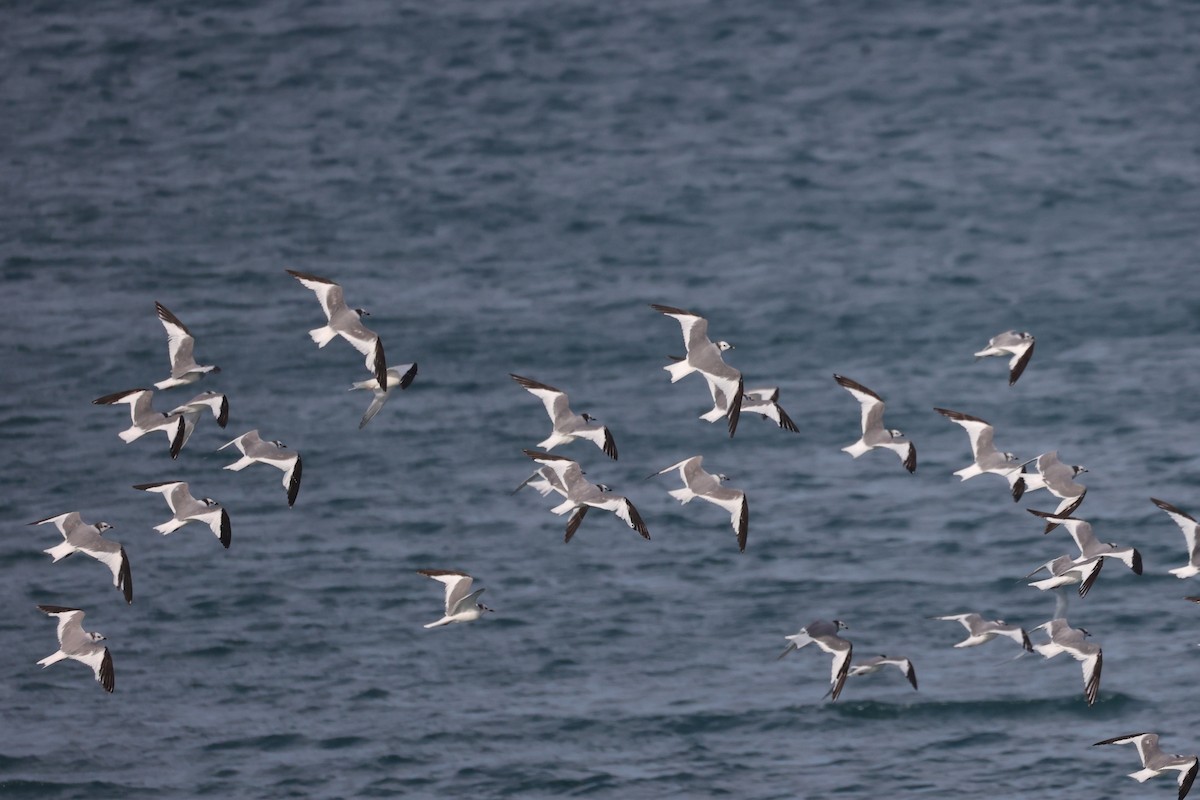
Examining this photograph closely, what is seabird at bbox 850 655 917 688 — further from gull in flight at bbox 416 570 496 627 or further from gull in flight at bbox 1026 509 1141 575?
gull in flight at bbox 416 570 496 627

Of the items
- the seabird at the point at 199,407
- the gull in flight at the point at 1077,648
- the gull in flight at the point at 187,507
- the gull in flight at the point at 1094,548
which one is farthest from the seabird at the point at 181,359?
the gull in flight at the point at 1077,648

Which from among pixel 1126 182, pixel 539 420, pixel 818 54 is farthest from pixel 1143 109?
pixel 539 420

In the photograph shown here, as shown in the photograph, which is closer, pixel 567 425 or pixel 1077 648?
pixel 567 425

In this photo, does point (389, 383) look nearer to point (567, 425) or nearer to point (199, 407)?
point (567, 425)

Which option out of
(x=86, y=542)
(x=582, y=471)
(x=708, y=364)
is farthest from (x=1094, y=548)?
(x=86, y=542)

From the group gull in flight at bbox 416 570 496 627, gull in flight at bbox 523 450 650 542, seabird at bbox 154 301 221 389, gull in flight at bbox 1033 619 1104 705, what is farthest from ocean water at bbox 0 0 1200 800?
seabird at bbox 154 301 221 389

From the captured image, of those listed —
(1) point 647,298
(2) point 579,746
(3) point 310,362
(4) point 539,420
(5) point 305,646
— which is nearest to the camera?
(2) point 579,746

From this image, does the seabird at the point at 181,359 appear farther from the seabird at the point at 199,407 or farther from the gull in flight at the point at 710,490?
the gull in flight at the point at 710,490

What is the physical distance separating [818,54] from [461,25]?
45.0 feet

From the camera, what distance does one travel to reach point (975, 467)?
30.9 m

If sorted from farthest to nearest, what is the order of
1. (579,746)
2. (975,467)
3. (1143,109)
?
(1143,109) → (579,746) → (975,467)

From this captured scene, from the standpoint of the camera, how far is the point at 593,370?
181 ft

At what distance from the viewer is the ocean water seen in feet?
124

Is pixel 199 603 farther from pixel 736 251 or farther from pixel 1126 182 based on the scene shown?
pixel 1126 182
